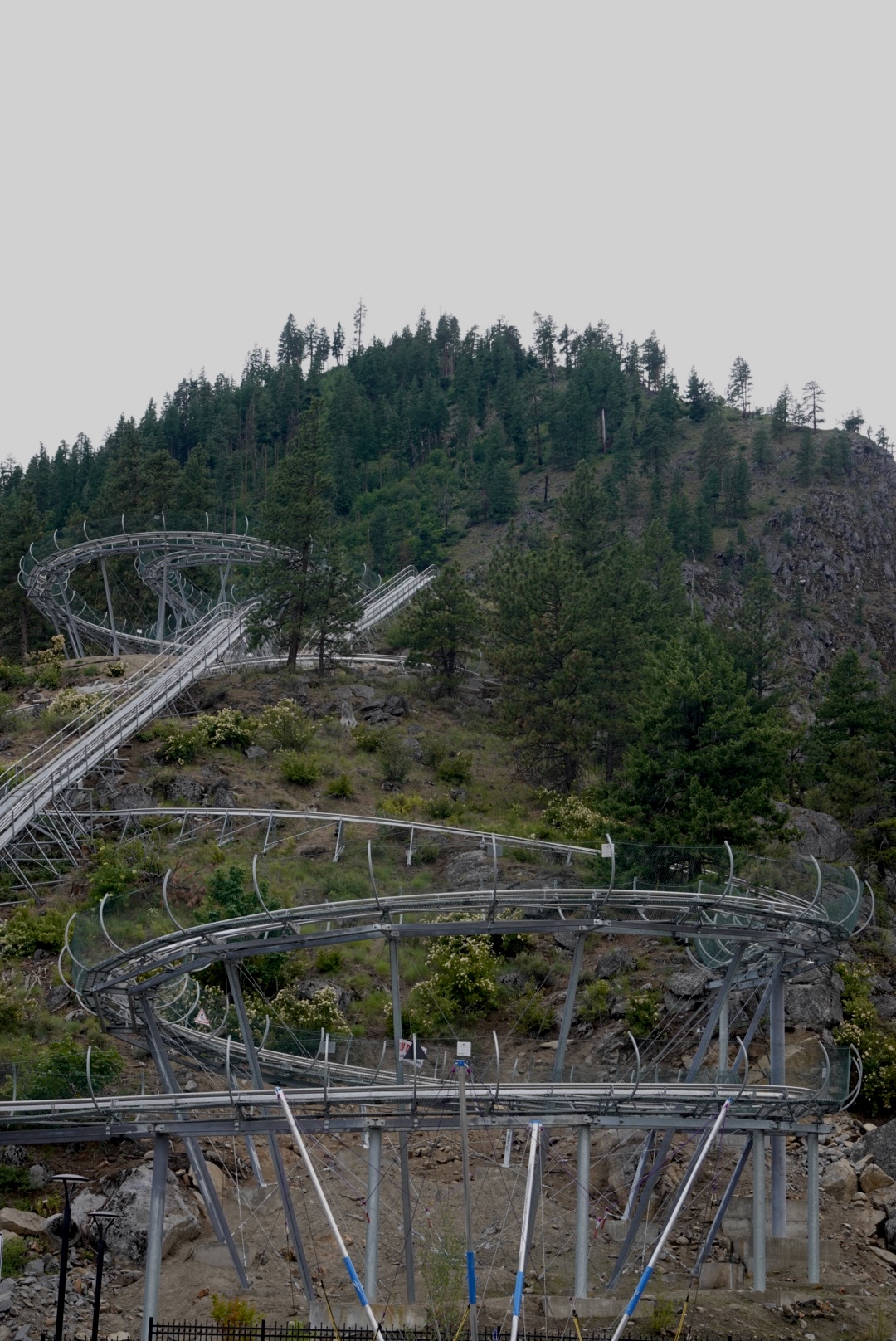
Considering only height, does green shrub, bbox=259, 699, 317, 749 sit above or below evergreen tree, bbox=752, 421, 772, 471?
below

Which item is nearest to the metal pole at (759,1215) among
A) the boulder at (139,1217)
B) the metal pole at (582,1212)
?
the metal pole at (582,1212)

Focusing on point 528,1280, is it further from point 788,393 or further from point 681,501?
point 788,393

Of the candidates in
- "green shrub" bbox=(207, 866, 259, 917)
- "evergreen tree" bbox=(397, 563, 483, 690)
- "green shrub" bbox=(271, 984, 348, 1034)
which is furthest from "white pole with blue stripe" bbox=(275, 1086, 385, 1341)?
"evergreen tree" bbox=(397, 563, 483, 690)

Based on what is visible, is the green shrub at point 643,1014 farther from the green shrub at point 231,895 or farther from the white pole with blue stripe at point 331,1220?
the white pole with blue stripe at point 331,1220

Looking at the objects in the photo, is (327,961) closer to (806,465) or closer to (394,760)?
(394,760)

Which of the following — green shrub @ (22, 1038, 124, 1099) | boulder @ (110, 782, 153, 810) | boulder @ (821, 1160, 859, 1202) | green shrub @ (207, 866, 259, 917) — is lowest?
boulder @ (821, 1160, 859, 1202)

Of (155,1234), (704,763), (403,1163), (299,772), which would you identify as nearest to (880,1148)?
(403,1163)

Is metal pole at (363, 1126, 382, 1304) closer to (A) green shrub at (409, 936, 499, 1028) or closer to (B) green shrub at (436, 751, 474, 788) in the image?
(A) green shrub at (409, 936, 499, 1028)

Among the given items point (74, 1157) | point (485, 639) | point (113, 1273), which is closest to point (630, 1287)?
point (113, 1273)
